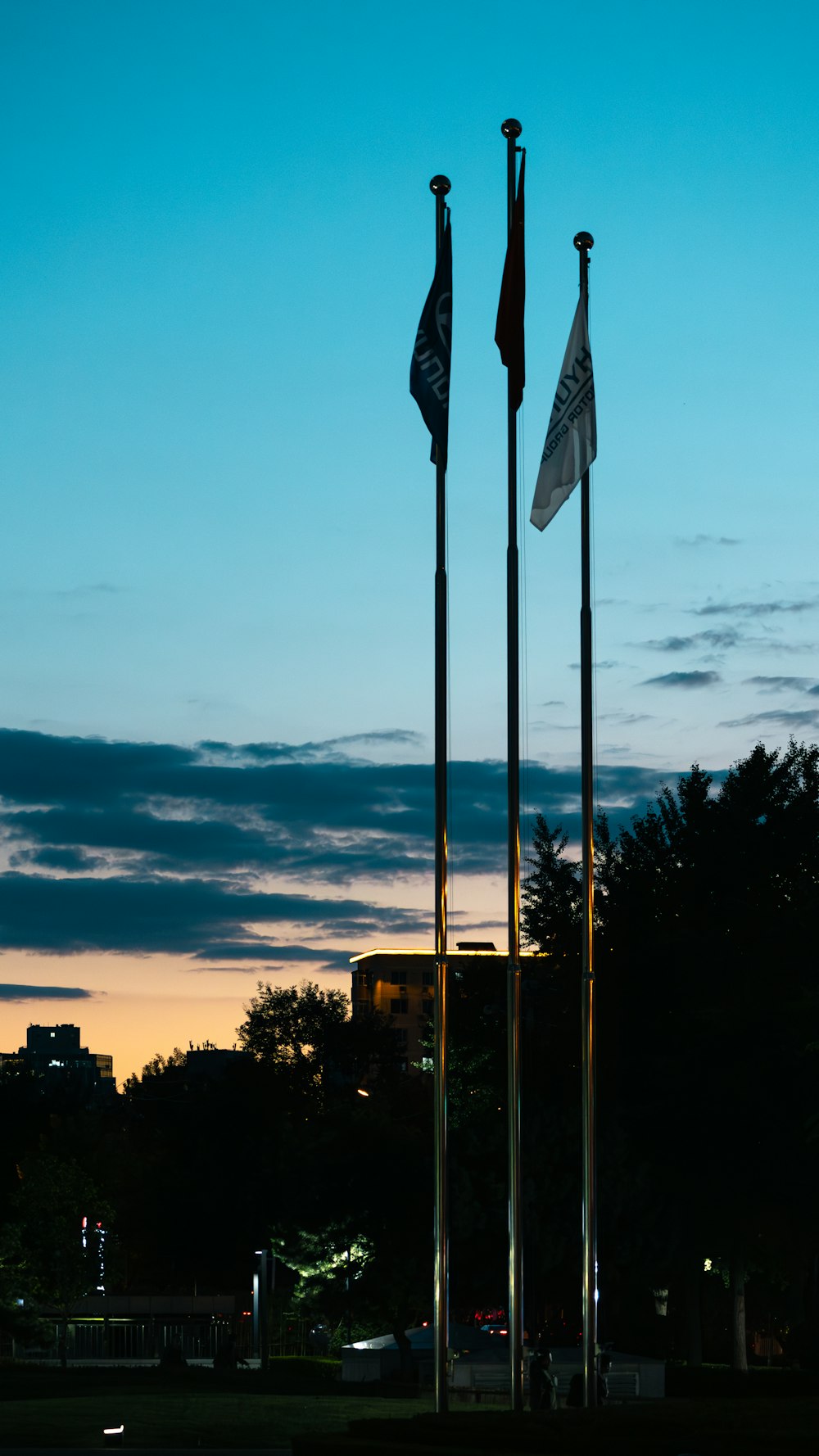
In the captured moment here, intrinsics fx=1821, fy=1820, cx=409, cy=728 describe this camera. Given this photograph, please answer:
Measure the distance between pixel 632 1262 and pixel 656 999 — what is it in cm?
977

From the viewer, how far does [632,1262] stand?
56.1m

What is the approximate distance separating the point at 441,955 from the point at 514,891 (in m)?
1.41

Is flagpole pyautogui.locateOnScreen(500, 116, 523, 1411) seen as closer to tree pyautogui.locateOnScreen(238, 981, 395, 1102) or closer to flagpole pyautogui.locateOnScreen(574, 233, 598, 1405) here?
flagpole pyautogui.locateOnScreen(574, 233, 598, 1405)

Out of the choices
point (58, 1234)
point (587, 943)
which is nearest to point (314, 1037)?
point (58, 1234)

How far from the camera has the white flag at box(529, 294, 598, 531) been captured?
26.9 m

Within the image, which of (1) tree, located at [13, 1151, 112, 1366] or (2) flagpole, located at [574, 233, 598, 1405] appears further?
(1) tree, located at [13, 1151, 112, 1366]

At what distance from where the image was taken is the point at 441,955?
86.4ft

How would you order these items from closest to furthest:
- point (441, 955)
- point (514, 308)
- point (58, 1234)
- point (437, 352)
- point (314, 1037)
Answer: point (441, 955)
point (437, 352)
point (514, 308)
point (58, 1234)
point (314, 1037)

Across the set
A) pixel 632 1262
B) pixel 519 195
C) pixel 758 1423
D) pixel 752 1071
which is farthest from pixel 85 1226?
pixel 519 195

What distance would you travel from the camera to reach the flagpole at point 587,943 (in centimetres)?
2673

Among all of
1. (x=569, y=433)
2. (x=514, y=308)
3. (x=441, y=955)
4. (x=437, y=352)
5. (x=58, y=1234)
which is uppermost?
(x=514, y=308)

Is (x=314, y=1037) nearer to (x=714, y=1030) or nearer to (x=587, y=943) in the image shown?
(x=714, y=1030)

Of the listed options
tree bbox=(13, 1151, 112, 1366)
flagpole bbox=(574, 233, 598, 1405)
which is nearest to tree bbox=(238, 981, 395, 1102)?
tree bbox=(13, 1151, 112, 1366)

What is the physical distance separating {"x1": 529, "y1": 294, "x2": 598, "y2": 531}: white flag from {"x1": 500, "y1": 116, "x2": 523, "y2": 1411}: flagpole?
549mm
